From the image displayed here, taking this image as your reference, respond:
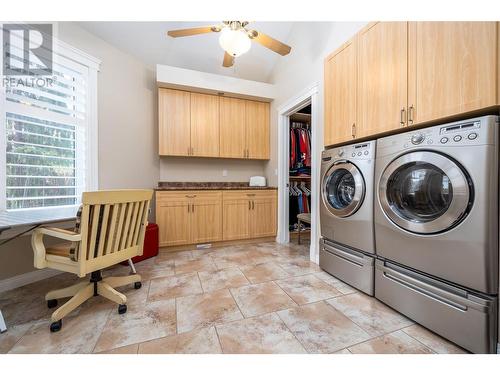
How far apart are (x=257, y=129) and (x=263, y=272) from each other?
2330mm

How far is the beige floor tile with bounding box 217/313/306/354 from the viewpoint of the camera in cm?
112

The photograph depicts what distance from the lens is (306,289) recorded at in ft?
5.82

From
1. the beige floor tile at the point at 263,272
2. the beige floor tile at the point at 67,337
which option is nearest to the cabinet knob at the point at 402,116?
the beige floor tile at the point at 263,272

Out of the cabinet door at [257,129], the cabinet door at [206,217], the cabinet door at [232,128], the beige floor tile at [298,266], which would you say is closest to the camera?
the beige floor tile at [298,266]

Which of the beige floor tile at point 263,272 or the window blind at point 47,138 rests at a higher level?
the window blind at point 47,138

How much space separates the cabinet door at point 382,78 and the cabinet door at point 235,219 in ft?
6.14

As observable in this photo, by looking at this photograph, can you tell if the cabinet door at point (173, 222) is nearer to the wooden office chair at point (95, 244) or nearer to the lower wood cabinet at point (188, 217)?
the lower wood cabinet at point (188, 217)

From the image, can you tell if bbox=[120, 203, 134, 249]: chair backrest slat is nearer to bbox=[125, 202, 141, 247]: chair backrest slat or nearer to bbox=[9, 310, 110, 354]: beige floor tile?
bbox=[125, 202, 141, 247]: chair backrest slat

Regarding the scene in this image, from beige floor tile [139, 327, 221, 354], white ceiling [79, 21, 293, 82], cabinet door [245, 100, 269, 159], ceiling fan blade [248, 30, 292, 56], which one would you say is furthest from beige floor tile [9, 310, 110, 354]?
white ceiling [79, 21, 293, 82]

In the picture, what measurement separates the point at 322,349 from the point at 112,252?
→ 60.2 inches

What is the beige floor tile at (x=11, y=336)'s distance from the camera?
A: 3.76 feet

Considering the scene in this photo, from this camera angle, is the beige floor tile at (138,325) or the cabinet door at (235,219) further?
the cabinet door at (235,219)

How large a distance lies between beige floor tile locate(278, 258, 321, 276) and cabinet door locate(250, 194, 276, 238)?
779 mm

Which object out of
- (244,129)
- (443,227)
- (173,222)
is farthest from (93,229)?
(244,129)
